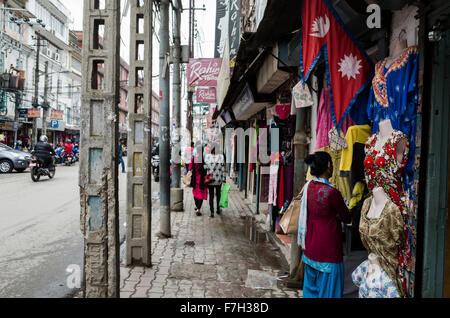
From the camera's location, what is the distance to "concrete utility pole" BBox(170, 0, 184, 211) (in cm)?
918

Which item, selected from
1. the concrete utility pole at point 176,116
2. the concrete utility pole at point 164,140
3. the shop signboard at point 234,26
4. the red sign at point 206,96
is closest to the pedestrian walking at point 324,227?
the shop signboard at point 234,26

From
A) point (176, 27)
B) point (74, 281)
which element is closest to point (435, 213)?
point (74, 281)

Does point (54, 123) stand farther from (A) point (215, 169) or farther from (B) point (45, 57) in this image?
(A) point (215, 169)

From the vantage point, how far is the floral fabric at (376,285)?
266cm

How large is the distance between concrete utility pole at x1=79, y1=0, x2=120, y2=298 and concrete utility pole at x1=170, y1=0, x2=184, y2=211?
6.46 metres

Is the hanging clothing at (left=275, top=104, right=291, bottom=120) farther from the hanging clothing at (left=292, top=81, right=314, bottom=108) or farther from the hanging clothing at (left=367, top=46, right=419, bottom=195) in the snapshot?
the hanging clothing at (left=367, top=46, right=419, bottom=195)

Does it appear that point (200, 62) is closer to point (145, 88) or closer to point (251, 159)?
point (251, 159)

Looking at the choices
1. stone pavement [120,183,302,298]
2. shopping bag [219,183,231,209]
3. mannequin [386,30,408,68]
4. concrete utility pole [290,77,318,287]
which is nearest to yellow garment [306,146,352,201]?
concrete utility pole [290,77,318,287]

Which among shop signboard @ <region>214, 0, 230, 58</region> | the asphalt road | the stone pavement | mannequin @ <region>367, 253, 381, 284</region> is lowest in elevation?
the stone pavement

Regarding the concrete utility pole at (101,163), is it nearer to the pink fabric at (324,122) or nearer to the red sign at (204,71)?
the pink fabric at (324,122)

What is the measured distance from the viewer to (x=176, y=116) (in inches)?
408

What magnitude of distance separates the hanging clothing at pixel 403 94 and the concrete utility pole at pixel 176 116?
22.8ft

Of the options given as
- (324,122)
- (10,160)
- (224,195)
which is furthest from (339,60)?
(10,160)

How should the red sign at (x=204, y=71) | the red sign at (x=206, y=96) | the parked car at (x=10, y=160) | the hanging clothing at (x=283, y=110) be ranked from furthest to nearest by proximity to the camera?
the parked car at (x=10, y=160) → the red sign at (x=206, y=96) → the red sign at (x=204, y=71) → the hanging clothing at (x=283, y=110)
